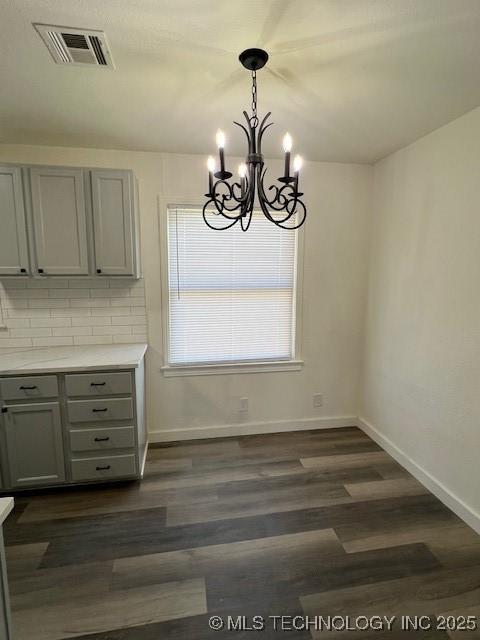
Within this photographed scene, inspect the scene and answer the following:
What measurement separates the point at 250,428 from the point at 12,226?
2647mm

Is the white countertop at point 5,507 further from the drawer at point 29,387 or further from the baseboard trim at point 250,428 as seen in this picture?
the baseboard trim at point 250,428

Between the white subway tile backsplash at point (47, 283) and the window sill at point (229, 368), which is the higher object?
the white subway tile backsplash at point (47, 283)

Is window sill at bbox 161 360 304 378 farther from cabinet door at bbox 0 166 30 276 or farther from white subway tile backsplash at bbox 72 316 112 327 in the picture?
cabinet door at bbox 0 166 30 276

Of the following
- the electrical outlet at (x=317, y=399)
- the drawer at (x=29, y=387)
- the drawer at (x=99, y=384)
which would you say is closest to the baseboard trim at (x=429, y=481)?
the electrical outlet at (x=317, y=399)

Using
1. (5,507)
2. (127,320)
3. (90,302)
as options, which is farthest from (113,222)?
(5,507)

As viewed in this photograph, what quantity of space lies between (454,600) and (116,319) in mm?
2858

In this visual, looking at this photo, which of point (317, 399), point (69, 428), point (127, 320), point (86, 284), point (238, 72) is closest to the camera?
point (238, 72)

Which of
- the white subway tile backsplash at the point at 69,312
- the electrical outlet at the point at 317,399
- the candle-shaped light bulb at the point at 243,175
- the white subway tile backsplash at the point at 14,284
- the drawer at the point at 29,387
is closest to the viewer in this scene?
the candle-shaped light bulb at the point at 243,175

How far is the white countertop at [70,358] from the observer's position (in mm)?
2211

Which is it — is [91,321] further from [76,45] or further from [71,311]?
[76,45]

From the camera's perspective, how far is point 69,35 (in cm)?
138

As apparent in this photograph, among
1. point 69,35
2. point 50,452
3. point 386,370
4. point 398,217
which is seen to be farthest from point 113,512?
point 398,217

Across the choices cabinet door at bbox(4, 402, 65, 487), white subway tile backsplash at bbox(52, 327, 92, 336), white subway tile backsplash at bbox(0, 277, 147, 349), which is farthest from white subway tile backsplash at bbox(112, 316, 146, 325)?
cabinet door at bbox(4, 402, 65, 487)

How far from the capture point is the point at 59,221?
238 cm
